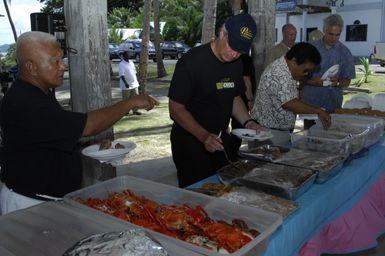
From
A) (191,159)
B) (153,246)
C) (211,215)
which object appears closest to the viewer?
(153,246)

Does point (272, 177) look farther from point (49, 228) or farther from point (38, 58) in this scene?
point (38, 58)

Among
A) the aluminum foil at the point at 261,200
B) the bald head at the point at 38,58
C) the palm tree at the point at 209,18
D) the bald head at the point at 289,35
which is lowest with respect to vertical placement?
the aluminum foil at the point at 261,200

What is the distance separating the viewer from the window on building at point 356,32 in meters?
22.0

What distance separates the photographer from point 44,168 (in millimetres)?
1622

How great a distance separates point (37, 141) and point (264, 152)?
47.1 inches

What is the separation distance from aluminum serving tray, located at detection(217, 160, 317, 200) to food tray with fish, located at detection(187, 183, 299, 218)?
1.5 inches

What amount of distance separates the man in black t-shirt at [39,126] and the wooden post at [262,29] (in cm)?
252

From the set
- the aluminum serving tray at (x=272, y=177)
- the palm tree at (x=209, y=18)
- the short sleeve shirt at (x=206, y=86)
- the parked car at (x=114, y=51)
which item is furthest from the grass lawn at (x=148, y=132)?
the parked car at (x=114, y=51)

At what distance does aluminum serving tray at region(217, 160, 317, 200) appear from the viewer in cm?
169

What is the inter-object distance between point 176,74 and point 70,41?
2.88 feet

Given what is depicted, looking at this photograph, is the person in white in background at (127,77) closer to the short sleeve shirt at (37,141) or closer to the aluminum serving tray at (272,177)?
the aluminum serving tray at (272,177)

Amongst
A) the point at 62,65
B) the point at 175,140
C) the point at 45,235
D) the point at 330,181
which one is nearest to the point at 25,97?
the point at 62,65

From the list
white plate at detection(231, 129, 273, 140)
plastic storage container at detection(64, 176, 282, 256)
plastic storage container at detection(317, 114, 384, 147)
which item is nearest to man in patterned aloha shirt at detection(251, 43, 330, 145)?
plastic storage container at detection(317, 114, 384, 147)

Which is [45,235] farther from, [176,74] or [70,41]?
[70,41]
